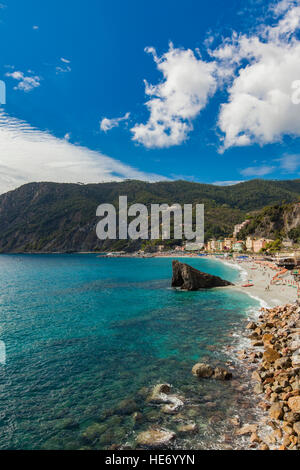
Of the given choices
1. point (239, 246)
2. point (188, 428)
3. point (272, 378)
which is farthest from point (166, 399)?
point (239, 246)

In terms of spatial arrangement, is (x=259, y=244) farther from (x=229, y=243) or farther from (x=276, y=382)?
(x=276, y=382)

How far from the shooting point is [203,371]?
46.9ft

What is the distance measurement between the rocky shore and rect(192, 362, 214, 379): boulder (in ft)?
7.92

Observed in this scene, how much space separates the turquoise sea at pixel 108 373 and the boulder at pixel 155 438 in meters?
0.39

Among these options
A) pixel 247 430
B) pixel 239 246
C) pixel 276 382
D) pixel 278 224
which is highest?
pixel 278 224

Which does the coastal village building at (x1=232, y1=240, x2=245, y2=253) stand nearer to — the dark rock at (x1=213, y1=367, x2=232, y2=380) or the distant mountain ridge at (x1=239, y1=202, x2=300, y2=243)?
the distant mountain ridge at (x1=239, y1=202, x2=300, y2=243)

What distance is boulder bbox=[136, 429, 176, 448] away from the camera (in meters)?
9.17

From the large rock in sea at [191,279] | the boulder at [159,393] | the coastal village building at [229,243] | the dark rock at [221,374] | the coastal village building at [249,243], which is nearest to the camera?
the boulder at [159,393]

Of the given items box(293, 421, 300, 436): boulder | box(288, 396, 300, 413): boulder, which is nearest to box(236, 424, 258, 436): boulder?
box(293, 421, 300, 436): boulder

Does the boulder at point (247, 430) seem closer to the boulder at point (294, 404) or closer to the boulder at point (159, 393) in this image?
the boulder at point (294, 404)

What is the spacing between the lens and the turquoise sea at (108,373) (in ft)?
33.0

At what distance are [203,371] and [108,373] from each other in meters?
5.73

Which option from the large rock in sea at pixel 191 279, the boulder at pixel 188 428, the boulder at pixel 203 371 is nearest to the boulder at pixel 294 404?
the boulder at pixel 188 428

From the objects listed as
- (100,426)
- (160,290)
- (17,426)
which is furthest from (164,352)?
(160,290)
